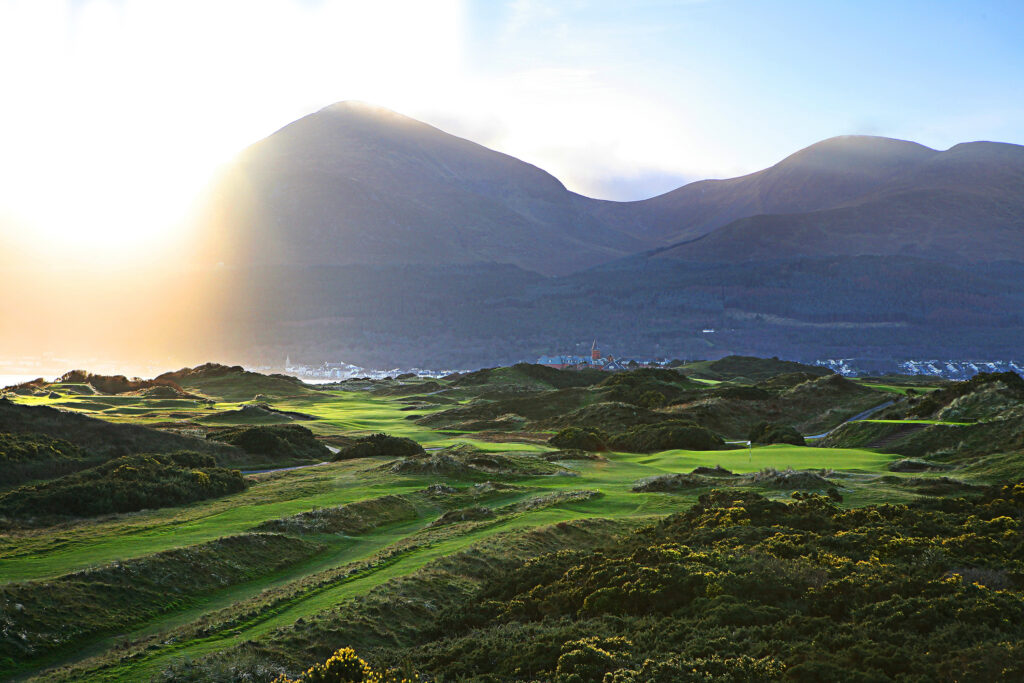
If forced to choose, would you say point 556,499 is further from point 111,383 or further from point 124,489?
point 111,383

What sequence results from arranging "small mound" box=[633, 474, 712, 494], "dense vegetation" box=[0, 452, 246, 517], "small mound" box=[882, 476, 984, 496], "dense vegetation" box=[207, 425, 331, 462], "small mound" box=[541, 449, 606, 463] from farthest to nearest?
"dense vegetation" box=[207, 425, 331, 462] → "small mound" box=[541, 449, 606, 463] → "small mound" box=[633, 474, 712, 494] → "small mound" box=[882, 476, 984, 496] → "dense vegetation" box=[0, 452, 246, 517]

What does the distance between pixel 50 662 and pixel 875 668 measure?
618 inches

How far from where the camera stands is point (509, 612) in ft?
62.5

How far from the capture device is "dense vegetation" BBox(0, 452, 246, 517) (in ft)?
98.1

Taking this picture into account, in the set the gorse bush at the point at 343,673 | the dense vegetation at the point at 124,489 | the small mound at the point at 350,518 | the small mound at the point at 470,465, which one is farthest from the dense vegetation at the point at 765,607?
the dense vegetation at the point at 124,489

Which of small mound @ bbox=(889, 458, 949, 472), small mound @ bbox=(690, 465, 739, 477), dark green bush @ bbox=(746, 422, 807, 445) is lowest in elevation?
dark green bush @ bbox=(746, 422, 807, 445)

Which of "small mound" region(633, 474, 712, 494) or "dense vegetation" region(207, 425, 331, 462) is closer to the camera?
"small mound" region(633, 474, 712, 494)

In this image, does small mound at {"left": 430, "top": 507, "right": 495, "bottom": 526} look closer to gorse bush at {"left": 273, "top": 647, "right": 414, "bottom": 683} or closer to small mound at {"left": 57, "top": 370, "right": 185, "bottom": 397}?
gorse bush at {"left": 273, "top": 647, "right": 414, "bottom": 683}

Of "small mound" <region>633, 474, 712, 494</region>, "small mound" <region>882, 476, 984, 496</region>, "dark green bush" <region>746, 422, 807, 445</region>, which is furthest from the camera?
"dark green bush" <region>746, 422, 807, 445</region>

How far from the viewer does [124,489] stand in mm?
32188

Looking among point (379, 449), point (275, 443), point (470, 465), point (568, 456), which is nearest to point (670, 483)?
point (470, 465)

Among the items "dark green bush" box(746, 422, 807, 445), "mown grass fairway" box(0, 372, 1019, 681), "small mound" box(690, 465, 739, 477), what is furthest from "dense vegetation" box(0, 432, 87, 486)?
"dark green bush" box(746, 422, 807, 445)

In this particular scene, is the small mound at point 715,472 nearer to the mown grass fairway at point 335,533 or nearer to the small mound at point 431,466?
the mown grass fairway at point 335,533

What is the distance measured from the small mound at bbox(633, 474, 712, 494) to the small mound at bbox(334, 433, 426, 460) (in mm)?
17743
